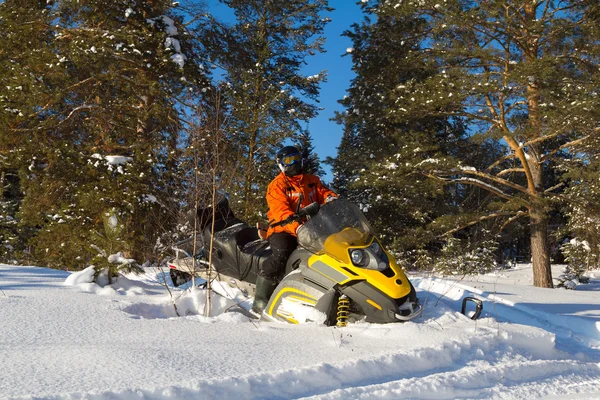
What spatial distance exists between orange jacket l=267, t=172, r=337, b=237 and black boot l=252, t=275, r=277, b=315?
0.45 m

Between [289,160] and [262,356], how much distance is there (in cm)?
240

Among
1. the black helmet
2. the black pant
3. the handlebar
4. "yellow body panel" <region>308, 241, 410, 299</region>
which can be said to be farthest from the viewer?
the black helmet

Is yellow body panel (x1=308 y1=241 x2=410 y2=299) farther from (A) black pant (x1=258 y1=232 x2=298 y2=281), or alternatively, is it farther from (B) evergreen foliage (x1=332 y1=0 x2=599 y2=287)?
(B) evergreen foliage (x1=332 y1=0 x2=599 y2=287)

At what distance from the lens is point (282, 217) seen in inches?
193

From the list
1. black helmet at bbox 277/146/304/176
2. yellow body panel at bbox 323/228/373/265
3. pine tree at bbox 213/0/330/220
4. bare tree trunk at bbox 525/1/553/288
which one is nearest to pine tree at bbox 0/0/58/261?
pine tree at bbox 213/0/330/220

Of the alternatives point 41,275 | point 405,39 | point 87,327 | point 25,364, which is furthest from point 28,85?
point 25,364

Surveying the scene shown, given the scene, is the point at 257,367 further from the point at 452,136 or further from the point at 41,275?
the point at 452,136

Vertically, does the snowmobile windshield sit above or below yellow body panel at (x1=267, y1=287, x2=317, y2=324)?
above

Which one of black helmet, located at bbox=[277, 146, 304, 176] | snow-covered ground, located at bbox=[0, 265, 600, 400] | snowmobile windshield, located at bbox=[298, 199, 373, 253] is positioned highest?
black helmet, located at bbox=[277, 146, 304, 176]

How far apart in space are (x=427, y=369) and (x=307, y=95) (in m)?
14.9

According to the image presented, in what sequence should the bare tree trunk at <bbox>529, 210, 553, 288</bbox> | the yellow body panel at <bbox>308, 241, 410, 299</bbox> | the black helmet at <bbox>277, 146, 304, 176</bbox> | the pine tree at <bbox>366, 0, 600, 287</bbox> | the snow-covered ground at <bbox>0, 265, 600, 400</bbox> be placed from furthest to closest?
the bare tree trunk at <bbox>529, 210, 553, 288</bbox> < the pine tree at <bbox>366, 0, 600, 287</bbox> < the black helmet at <bbox>277, 146, 304, 176</bbox> < the yellow body panel at <bbox>308, 241, 410, 299</bbox> < the snow-covered ground at <bbox>0, 265, 600, 400</bbox>

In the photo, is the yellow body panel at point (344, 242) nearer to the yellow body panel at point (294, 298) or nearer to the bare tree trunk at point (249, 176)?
the yellow body panel at point (294, 298)

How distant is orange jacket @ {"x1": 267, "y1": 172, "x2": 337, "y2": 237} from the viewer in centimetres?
493

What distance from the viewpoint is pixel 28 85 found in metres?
12.0
